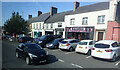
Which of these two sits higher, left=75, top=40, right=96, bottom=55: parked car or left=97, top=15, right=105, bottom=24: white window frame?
left=97, top=15, right=105, bottom=24: white window frame

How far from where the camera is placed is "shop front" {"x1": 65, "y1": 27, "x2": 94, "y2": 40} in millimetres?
15977

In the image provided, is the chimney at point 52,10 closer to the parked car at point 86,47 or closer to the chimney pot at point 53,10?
the chimney pot at point 53,10

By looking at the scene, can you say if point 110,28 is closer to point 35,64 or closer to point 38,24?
point 35,64

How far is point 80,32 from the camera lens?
699 inches

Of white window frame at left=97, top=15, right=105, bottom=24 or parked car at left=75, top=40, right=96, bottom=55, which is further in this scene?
white window frame at left=97, top=15, right=105, bottom=24

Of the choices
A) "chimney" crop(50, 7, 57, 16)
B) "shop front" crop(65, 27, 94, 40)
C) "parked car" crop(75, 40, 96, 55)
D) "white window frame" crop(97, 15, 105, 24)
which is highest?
"chimney" crop(50, 7, 57, 16)

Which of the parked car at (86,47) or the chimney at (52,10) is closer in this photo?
the parked car at (86,47)

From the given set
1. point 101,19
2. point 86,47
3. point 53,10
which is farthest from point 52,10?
point 86,47

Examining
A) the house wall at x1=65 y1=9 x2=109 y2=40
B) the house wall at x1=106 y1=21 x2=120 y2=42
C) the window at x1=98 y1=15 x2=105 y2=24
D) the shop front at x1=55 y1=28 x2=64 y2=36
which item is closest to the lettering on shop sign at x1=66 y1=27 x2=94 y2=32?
the house wall at x1=65 y1=9 x2=109 y2=40

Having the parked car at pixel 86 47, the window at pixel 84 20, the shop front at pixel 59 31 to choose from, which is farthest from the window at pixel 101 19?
the shop front at pixel 59 31

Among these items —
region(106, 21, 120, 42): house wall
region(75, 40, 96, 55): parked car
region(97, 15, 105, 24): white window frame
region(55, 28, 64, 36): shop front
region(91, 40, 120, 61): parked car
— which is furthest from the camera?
region(55, 28, 64, 36): shop front

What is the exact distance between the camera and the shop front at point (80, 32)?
1598cm

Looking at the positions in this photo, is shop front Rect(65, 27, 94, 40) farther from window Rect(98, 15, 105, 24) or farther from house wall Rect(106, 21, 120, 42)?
house wall Rect(106, 21, 120, 42)

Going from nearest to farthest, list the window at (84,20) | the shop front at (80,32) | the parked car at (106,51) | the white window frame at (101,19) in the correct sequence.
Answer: the parked car at (106,51)
the white window frame at (101,19)
the shop front at (80,32)
the window at (84,20)
